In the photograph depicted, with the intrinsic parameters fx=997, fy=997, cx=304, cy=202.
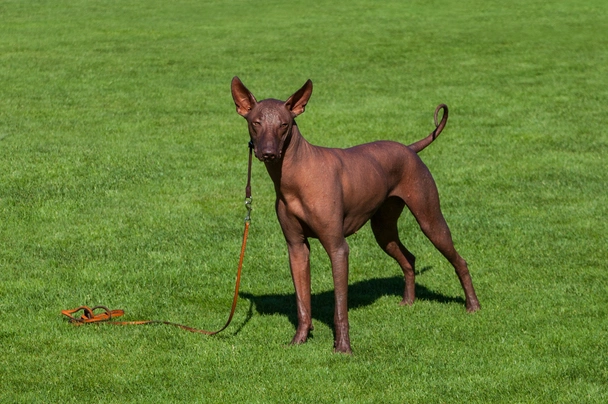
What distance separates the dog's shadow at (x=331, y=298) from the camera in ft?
33.3

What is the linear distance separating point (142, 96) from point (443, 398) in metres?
16.4

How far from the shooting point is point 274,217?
14.0 m

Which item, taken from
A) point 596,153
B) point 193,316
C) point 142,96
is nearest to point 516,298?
point 193,316

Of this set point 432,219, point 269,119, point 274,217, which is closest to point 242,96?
point 269,119

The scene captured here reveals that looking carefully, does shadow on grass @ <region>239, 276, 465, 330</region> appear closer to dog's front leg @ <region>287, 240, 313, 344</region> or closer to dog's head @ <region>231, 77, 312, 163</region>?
dog's front leg @ <region>287, 240, 313, 344</region>

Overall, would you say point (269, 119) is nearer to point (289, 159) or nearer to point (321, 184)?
point (289, 159)

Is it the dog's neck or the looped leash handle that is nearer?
the dog's neck

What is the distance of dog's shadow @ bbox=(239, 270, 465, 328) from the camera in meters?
10.1

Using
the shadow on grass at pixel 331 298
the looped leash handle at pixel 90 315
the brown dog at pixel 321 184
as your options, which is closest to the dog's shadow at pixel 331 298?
the shadow on grass at pixel 331 298

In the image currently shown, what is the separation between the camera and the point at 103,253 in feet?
40.1

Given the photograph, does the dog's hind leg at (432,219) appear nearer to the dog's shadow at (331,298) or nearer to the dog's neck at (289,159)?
the dog's shadow at (331,298)

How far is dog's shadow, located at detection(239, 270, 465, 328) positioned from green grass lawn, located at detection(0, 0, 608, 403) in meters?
0.04

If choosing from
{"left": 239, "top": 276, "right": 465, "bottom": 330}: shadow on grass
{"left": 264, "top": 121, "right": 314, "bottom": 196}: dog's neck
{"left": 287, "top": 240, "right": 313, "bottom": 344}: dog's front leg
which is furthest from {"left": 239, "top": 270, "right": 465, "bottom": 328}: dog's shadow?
{"left": 264, "top": 121, "right": 314, "bottom": 196}: dog's neck

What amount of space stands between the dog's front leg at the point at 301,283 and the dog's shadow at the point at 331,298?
66cm
